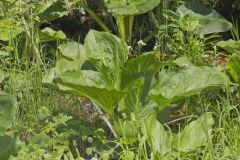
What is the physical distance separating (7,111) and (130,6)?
45.2 inches

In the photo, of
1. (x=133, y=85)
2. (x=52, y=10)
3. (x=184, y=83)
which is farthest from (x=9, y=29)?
(x=184, y=83)

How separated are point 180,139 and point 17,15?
49.2 inches

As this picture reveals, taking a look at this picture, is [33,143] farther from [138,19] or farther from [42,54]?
[138,19]

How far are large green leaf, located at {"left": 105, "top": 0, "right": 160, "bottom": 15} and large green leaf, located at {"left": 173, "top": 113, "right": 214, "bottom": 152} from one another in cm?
97

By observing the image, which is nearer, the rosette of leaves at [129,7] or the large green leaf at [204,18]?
the rosette of leaves at [129,7]

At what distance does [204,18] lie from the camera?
363 centimetres

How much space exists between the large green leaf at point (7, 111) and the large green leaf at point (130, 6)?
1023 millimetres

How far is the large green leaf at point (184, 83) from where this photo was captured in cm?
273

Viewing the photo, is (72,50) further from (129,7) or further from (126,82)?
(126,82)

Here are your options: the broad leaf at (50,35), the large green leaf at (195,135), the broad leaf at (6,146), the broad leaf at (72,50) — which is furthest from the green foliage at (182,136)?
the broad leaf at (50,35)

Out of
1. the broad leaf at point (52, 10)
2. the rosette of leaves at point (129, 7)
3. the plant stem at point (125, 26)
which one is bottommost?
the plant stem at point (125, 26)

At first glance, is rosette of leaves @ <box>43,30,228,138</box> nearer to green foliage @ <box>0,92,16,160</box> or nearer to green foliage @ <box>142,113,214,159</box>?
green foliage @ <box>142,113,214,159</box>

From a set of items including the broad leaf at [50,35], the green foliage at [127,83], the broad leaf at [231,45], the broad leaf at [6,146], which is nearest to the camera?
the broad leaf at [6,146]

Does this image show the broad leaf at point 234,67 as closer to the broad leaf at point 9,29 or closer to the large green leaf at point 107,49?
the large green leaf at point 107,49
